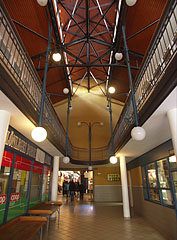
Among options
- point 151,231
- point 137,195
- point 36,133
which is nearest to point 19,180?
point 36,133

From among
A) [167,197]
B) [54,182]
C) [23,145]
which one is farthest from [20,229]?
[167,197]

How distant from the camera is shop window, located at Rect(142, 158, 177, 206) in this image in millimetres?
5328

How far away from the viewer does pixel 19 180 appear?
4949 millimetres

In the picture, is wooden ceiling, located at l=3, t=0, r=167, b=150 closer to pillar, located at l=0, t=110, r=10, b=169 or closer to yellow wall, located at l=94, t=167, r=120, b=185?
pillar, located at l=0, t=110, r=10, b=169

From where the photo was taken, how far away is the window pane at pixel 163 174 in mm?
5389

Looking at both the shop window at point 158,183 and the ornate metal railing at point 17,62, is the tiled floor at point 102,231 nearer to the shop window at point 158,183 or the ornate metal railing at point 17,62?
the shop window at point 158,183

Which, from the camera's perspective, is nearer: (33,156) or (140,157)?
(33,156)

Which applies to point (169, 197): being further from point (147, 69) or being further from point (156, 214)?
point (147, 69)

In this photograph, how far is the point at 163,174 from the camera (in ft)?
18.5

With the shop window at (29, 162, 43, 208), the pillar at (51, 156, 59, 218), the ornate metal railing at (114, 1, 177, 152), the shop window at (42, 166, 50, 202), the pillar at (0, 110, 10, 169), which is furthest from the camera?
the pillar at (51, 156, 59, 218)

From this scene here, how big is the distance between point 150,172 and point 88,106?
26.6ft

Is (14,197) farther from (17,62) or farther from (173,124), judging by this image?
(173,124)

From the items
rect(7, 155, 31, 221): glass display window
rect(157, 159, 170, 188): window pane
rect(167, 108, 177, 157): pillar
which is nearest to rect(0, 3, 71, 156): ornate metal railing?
rect(7, 155, 31, 221): glass display window

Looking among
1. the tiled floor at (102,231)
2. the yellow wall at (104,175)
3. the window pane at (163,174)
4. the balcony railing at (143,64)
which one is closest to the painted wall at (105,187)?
the yellow wall at (104,175)
